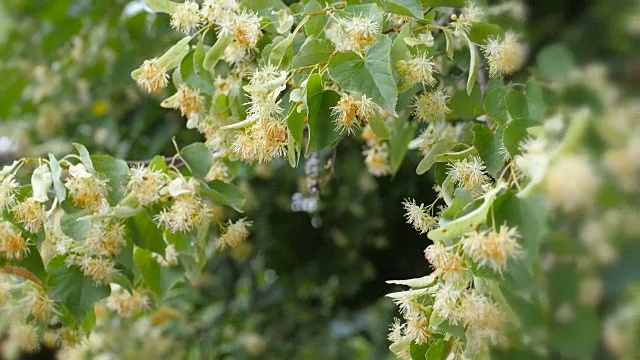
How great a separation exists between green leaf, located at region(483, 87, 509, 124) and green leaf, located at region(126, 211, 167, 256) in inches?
18.7

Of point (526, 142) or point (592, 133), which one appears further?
point (526, 142)

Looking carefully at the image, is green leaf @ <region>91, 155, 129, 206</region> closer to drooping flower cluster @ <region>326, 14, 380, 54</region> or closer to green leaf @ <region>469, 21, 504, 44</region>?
drooping flower cluster @ <region>326, 14, 380, 54</region>

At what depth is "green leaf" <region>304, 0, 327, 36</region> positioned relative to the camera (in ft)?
3.18

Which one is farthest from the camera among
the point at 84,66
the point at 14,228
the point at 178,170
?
the point at 84,66

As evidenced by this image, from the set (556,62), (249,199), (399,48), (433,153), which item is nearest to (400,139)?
(433,153)

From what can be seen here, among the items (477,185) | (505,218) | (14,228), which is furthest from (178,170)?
(505,218)

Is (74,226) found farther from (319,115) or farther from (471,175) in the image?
(471,175)

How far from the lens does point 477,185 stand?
0.86 metres

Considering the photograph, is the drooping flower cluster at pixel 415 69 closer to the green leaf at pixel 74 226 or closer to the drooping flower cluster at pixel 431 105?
the drooping flower cluster at pixel 431 105

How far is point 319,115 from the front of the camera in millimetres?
900

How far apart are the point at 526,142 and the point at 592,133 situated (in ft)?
0.98

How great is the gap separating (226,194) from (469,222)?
0.50 metres

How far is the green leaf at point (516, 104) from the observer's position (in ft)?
→ 2.75

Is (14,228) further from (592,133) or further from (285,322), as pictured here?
(285,322)
